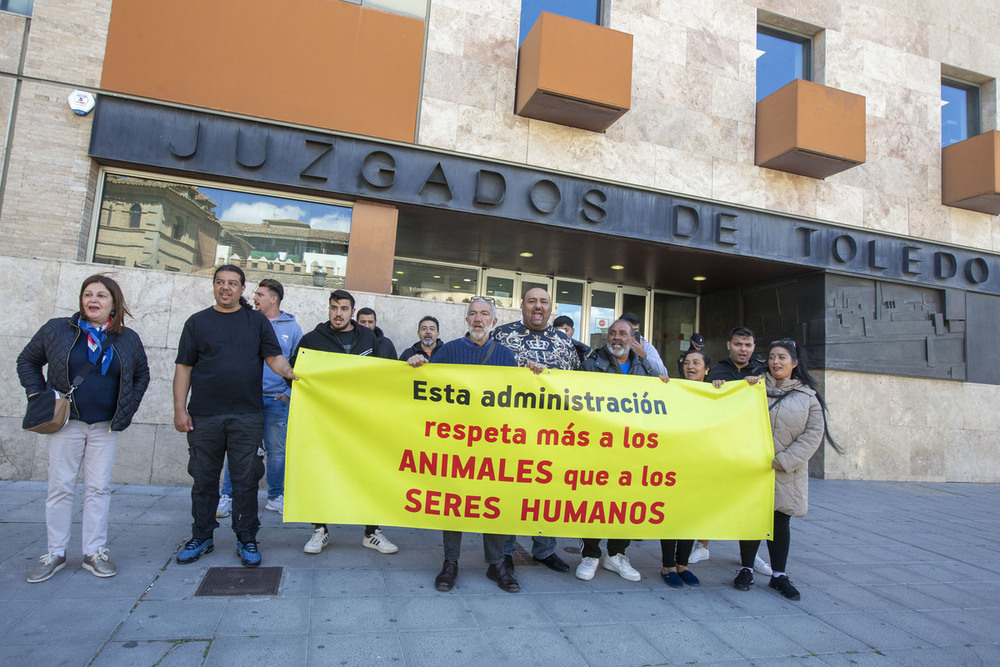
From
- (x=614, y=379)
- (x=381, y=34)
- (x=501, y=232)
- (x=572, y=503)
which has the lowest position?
(x=572, y=503)

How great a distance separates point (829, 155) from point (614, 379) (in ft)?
23.4

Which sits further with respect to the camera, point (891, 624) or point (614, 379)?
point (614, 379)

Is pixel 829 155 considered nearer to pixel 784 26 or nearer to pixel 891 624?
pixel 784 26

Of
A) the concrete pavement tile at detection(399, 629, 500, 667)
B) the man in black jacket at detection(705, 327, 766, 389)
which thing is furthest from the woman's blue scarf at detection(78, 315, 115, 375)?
the man in black jacket at detection(705, 327, 766, 389)

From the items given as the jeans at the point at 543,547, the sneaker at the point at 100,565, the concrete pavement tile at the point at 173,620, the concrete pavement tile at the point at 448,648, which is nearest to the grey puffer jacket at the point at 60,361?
the sneaker at the point at 100,565

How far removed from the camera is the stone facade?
637 centimetres

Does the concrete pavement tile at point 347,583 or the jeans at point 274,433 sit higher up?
the jeans at point 274,433

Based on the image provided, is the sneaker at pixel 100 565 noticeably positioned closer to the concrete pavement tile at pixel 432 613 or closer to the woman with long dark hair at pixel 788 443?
the concrete pavement tile at pixel 432 613

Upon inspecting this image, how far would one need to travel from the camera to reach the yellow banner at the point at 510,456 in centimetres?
380

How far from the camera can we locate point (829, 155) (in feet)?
29.3

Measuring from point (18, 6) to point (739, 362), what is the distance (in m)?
8.83

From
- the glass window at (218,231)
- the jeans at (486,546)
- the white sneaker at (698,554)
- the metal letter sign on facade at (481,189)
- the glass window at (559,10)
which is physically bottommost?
the white sneaker at (698,554)

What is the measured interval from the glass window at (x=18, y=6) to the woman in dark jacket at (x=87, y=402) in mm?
5413

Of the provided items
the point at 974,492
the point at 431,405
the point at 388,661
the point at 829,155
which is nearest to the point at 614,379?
the point at 431,405
